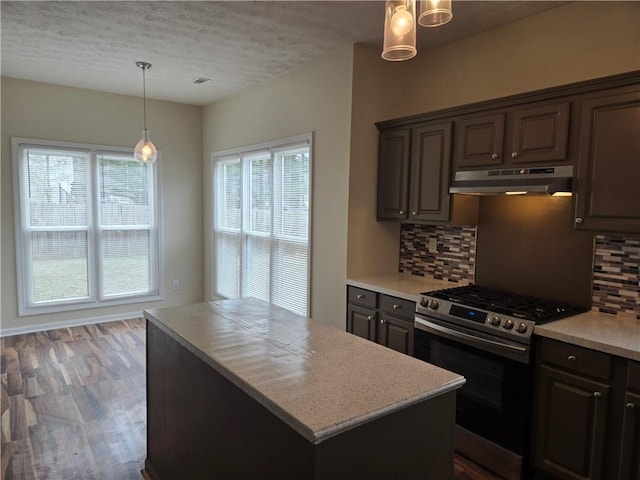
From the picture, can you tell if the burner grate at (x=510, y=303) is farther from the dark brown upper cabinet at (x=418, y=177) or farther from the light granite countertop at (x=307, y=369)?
the light granite countertop at (x=307, y=369)

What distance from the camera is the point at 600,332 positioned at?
2.21m

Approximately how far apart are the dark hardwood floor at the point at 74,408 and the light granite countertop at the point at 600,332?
0.99 metres

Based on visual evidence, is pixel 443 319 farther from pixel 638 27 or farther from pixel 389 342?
pixel 638 27

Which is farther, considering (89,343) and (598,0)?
(89,343)

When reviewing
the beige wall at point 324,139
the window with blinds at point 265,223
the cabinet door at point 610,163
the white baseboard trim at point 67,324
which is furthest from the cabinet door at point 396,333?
the white baseboard trim at point 67,324

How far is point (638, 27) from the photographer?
8.13 feet

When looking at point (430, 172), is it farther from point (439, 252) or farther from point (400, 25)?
point (400, 25)

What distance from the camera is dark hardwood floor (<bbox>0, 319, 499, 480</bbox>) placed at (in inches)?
101

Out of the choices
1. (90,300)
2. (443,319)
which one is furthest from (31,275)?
(443,319)

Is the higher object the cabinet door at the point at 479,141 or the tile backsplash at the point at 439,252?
the cabinet door at the point at 479,141

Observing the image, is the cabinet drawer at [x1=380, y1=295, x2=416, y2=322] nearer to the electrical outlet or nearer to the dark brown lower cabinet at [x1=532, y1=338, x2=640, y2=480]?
the electrical outlet

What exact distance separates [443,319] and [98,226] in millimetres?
4403

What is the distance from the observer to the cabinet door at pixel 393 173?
348 centimetres

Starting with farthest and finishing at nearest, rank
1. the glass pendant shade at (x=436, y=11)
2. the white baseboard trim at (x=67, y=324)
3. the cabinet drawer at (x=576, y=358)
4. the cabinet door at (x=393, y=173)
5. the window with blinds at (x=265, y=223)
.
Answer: the white baseboard trim at (x=67, y=324) → the window with blinds at (x=265, y=223) → the cabinet door at (x=393, y=173) → the cabinet drawer at (x=576, y=358) → the glass pendant shade at (x=436, y=11)
